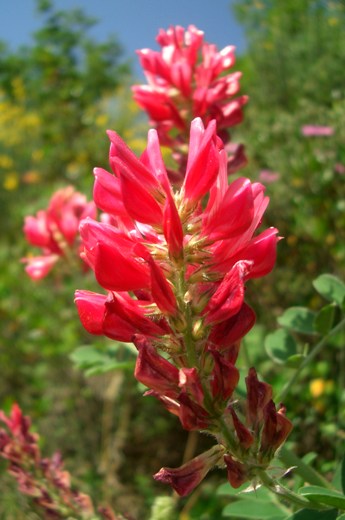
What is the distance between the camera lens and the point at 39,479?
1.44 m

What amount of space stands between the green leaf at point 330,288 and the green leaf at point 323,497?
561mm

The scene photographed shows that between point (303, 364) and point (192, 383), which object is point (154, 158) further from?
point (303, 364)

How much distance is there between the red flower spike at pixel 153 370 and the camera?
0.80 m

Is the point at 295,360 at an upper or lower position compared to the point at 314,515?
upper

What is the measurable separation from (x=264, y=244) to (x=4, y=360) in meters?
3.12

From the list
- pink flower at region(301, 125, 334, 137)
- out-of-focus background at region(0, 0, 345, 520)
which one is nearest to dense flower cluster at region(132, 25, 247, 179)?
out-of-focus background at region(0, 0, 345, 520)

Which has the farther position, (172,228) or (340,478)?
(340,478)

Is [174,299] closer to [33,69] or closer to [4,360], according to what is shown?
[4,360]

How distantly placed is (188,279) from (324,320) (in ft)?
1.73

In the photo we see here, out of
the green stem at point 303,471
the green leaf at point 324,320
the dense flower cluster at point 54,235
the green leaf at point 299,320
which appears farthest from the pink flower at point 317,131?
the green stem at point 303,471

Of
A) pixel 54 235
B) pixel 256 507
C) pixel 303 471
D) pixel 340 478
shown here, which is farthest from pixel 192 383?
pixel 54 235

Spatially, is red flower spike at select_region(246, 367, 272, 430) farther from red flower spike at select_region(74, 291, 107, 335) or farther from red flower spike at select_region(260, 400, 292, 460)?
red flower spike at select_region(74, 291, 107, 335)

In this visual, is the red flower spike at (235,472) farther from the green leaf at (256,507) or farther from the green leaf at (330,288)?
the green leaf at (330,288)

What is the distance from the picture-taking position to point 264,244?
85 centimetres
